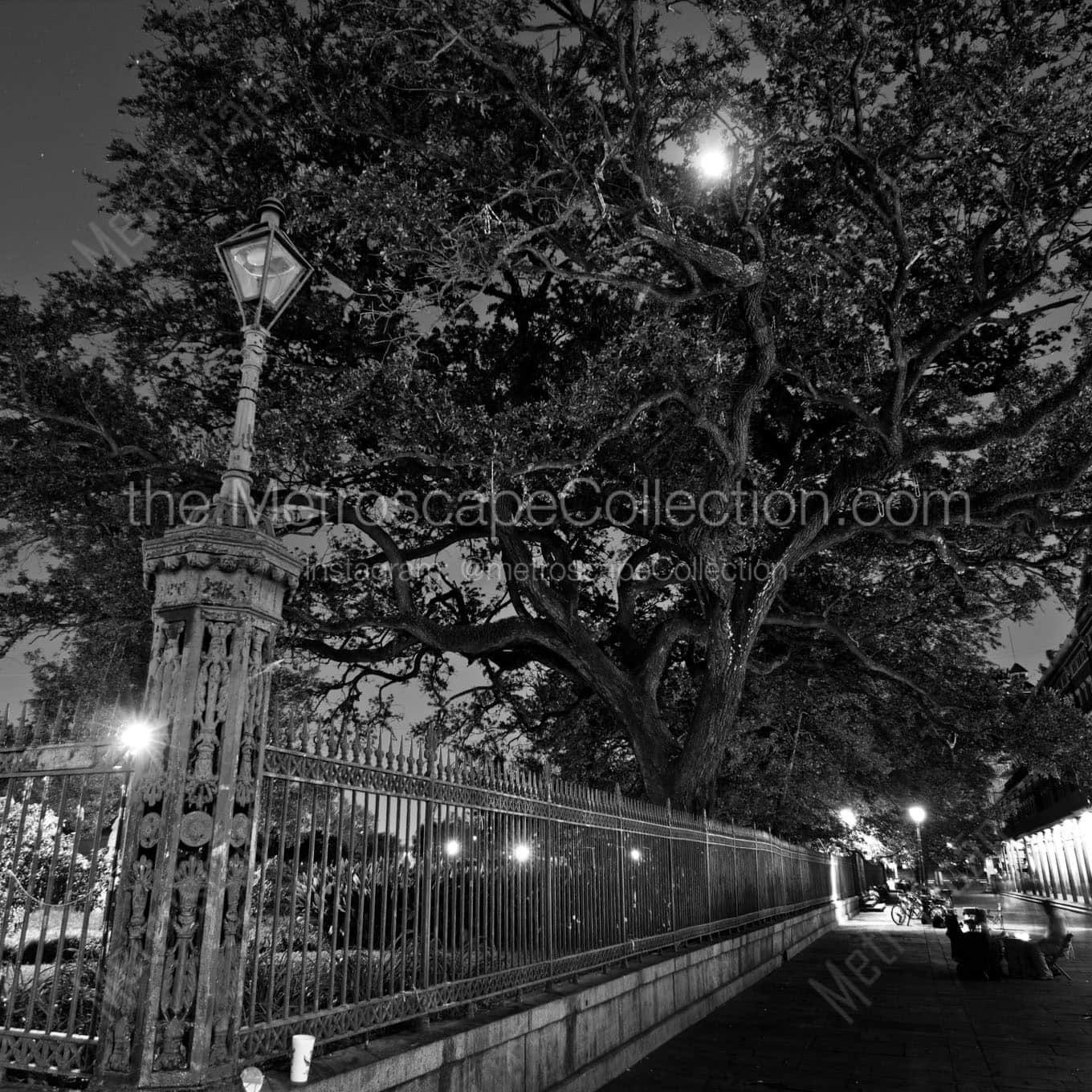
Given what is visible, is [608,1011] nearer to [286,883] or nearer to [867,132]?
[286,883]

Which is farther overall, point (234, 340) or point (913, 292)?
point (913, 292)

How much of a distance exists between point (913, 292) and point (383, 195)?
8.92m

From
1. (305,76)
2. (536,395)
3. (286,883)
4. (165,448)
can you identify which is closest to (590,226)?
(536,395)

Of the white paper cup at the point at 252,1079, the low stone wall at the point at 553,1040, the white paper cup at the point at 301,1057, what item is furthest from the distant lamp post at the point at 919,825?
the white paper cup at the point at 252,1079

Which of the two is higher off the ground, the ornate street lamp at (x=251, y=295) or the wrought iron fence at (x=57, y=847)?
the ornate street lamp at (x=251, y=295)

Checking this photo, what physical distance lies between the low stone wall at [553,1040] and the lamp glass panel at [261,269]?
4.14 meters

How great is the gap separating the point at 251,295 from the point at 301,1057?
4.04 meters

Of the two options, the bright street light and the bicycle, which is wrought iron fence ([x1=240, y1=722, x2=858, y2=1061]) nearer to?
the bright street light

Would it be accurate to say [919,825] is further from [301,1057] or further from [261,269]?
[261,269]

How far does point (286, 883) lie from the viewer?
7.19 meters

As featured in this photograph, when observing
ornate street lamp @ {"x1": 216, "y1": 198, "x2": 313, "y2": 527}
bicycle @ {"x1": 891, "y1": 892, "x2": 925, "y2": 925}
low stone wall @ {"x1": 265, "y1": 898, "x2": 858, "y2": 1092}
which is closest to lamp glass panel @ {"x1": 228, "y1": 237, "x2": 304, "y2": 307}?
ornate street lamp @ {"x1": 216, "y1": 198, "x2": 313, "y2": 527}

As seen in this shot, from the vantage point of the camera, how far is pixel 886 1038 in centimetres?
894

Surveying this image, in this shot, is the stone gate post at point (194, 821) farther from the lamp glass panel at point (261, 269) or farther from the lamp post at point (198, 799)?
the lamp glass panel at point (261, 269)

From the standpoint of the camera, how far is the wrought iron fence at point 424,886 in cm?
432
